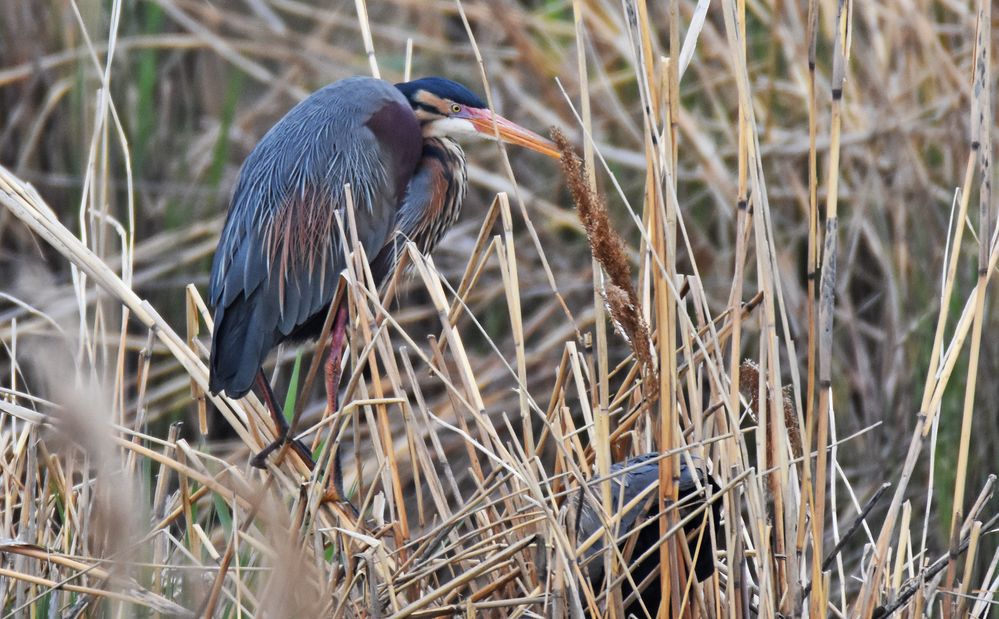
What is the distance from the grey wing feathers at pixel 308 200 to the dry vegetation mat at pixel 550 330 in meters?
0.13

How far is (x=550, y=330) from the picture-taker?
11.7 feet

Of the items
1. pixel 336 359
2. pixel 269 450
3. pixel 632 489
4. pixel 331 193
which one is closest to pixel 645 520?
pixel 632 489

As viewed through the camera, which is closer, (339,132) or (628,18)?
(628,18)

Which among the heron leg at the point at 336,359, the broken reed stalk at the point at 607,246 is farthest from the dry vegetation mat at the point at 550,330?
the heron leg at the point at 336,359

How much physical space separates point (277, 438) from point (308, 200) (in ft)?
2.34

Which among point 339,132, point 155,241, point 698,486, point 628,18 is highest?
point 628,18

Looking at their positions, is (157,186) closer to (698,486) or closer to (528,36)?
(528,36)

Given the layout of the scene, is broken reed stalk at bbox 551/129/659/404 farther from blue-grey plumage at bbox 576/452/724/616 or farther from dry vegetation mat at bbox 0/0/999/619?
blue-grey plumage at bbox 576/452/724/616

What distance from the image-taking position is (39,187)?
3.58 meters

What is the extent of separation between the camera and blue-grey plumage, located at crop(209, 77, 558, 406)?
2.36 meters

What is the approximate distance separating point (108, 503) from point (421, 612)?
682 mm

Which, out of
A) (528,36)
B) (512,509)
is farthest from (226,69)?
(512,509)

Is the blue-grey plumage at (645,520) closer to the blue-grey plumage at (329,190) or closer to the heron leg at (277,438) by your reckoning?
the heron leg at (277,438)

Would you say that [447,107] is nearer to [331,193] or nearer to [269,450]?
[331,193]
